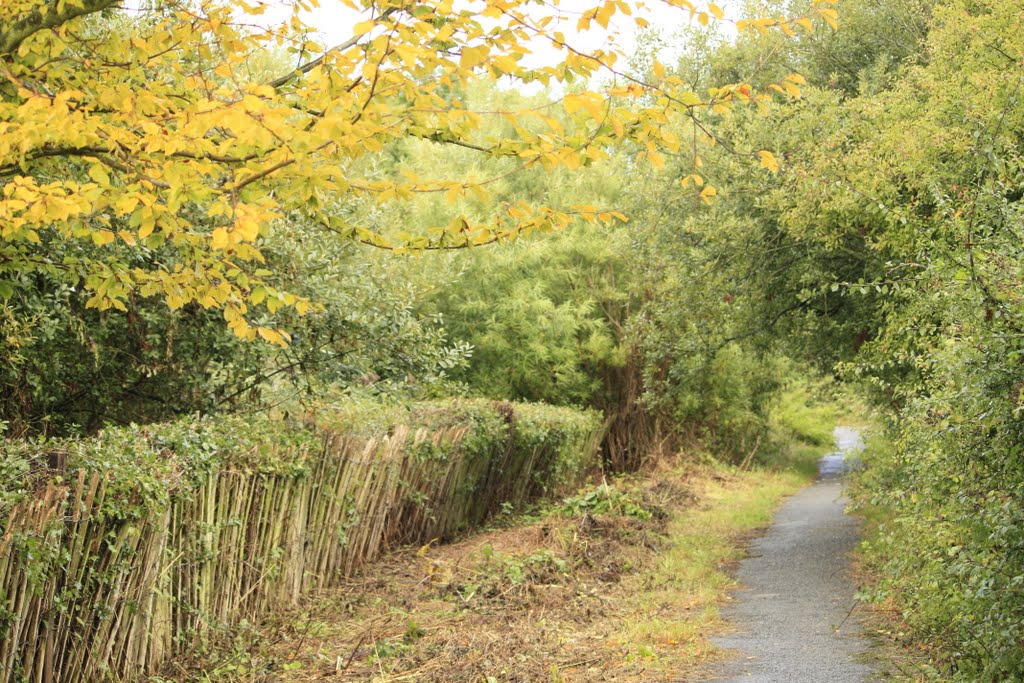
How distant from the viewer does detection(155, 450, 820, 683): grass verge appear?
20.7ft

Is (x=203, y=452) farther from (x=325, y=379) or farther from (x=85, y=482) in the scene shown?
(x=325, y=379)

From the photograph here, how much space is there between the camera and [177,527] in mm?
6109

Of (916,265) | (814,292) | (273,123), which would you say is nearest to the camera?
(273,123)

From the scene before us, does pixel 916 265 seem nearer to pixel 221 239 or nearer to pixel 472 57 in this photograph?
pixel 472 57

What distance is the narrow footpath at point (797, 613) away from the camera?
6344mm

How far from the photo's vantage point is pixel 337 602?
8.23m

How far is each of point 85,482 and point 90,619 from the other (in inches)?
31.3

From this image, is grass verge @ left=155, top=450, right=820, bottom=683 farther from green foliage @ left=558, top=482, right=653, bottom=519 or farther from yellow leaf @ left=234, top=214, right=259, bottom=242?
yellow leaf @ left=234, top=214, right=259, bottom=242

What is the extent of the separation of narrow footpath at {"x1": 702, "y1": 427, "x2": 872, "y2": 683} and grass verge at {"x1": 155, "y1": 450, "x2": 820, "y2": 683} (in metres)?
0.29

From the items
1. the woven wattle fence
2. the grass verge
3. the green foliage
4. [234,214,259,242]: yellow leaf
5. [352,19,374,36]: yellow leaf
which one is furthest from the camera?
the green foliage

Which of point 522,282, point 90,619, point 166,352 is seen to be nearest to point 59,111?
Result: point 90,619

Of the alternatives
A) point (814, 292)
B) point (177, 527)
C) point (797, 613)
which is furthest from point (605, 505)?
point (177, 527)

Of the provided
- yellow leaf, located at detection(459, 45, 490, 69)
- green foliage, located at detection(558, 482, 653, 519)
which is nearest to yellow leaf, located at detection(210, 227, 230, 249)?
yellow leaf, located at detection(459, 45, 490, 69)

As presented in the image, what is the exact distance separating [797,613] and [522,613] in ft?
Result: 8.06
